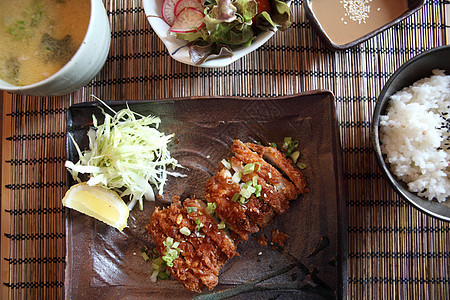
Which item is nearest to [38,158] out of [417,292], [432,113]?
[432,113]

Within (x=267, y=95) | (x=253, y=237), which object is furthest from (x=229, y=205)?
(x=267, y=95)

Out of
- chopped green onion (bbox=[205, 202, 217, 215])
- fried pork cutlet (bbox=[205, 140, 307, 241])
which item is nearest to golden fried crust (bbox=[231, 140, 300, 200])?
fried pork cutlet (bbox=[205, 140, 307, 241])

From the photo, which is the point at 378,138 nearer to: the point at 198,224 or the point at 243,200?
the point at 243,200

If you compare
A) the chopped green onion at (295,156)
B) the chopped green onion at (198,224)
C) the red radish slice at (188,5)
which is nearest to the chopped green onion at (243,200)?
the chopped green onion at (198,224)

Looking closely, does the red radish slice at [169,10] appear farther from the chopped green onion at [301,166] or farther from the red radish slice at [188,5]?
the chopped green onion at [301,166]

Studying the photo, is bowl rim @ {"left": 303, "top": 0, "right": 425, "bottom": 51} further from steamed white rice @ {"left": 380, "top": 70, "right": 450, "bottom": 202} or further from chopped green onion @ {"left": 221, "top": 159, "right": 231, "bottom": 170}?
chopped green onion @ {"left": 221, "top": 159, "right": 231, "bottom": 170}

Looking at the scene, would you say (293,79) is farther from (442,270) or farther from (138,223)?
(442,270)
